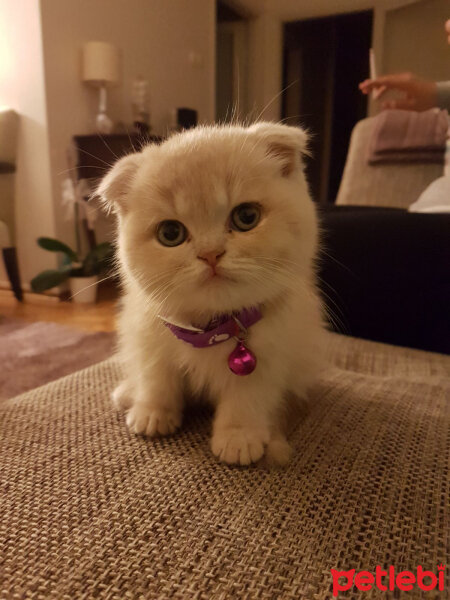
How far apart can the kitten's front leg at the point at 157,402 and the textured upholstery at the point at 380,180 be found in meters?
1.57

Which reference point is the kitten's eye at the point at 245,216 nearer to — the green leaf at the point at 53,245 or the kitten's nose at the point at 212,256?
the kitten's nose at the point at 212,256

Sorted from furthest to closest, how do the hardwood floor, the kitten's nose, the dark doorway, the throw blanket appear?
the dark doorway < the hardwood floor < the throw blanket < the kitten's nose

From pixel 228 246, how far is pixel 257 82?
13.9 ft

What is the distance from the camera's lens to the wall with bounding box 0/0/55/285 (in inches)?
102

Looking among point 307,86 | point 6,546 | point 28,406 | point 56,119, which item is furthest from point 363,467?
point 307,86

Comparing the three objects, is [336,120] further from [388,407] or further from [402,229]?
[388,407]

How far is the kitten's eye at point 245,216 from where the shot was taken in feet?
2.06

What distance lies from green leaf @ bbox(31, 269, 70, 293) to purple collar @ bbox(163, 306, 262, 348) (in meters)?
2.07

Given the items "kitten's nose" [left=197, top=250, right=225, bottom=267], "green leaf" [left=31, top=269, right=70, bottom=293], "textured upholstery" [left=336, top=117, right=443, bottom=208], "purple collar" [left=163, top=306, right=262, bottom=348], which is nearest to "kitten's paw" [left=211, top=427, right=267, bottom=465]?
"purple collar" [left=163, top=306, right=262, bottom=348]

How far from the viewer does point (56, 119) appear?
2736 millimetres

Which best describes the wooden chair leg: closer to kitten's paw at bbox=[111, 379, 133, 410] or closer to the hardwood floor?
the hardwood floor

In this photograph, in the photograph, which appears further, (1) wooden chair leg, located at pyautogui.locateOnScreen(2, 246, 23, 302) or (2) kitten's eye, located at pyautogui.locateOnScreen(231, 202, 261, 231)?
(1) wooden chair leg, located at pyautogui.locateOnScreen(2, 246, 23, 302)

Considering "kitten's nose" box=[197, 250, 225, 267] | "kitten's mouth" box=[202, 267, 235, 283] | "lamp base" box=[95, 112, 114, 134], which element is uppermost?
"lamp base" box=[95, 112, 114, 134]

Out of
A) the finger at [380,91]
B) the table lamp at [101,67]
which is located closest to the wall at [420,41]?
the finger at [380,91]
